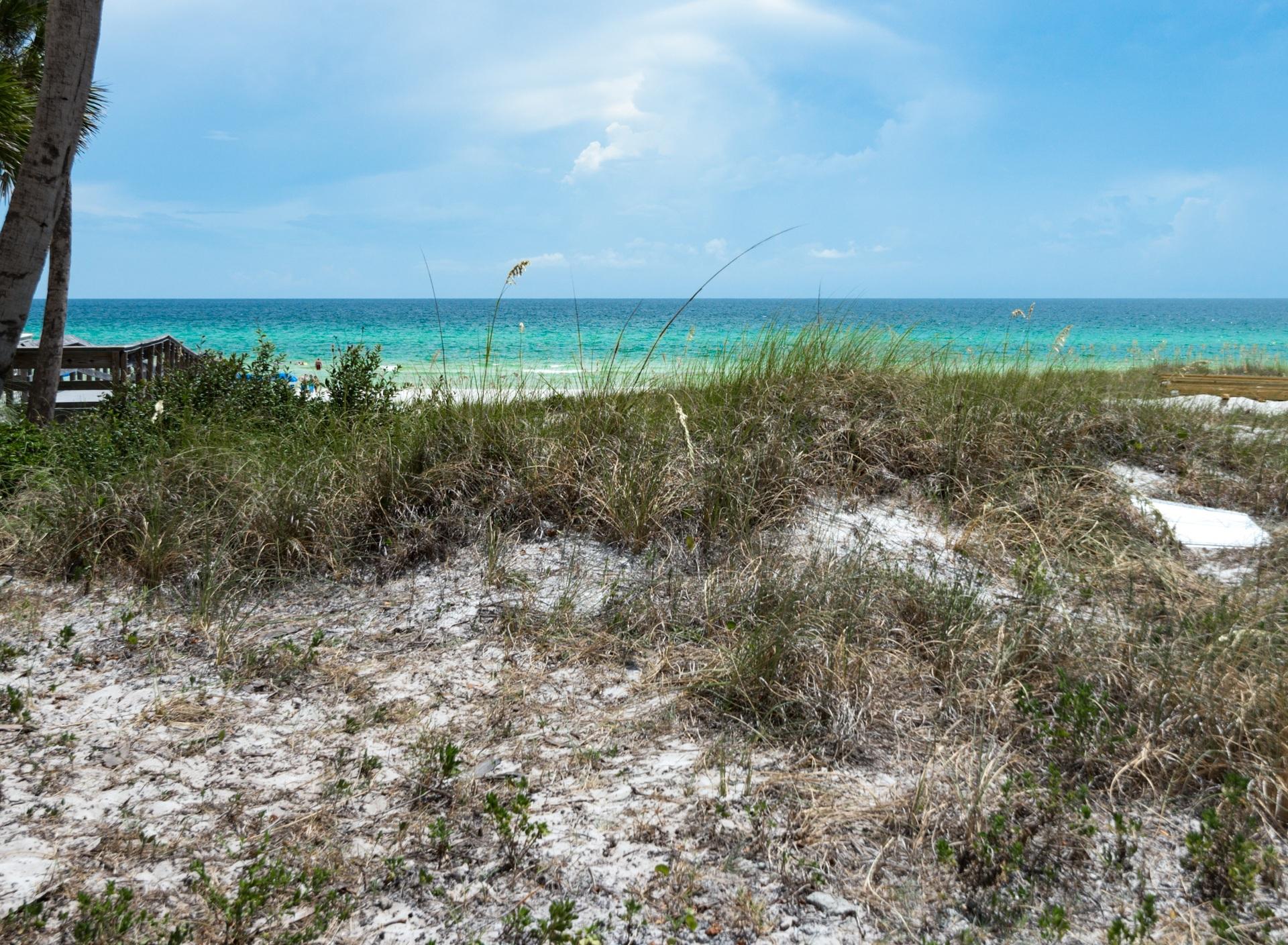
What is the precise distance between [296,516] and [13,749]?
1.83m

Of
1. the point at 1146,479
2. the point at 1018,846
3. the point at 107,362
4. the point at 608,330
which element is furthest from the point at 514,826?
the point at 608,330

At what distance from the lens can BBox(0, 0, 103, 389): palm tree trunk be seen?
5.40 meters

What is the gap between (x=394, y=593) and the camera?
4223mm

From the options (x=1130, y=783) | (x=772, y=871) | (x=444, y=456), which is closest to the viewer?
(x=772, y=871)

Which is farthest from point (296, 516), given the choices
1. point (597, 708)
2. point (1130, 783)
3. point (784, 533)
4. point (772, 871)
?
point (1130, 783)

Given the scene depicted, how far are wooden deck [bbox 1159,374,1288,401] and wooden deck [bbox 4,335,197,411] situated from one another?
12.7 m

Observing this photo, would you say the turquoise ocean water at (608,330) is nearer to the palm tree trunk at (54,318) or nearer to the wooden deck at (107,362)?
the wooden deck at (107,362)

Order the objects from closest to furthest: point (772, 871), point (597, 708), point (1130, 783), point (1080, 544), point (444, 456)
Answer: point (772, 871) < point (1130, 783) < point (597, 708) < point (1080, 544) < point (444, 456)

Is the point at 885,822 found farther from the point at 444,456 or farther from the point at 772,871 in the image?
the point at 444,456

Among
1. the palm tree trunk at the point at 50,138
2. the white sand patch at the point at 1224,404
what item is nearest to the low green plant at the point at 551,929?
the palm tree trunk at the point at 50,138

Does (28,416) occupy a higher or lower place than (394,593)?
higher

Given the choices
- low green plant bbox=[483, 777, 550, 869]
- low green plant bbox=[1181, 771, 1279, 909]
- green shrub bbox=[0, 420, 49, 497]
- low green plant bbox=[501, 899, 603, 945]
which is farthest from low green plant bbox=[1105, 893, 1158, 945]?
green shrub bbox=[0, 420, 49, 497]

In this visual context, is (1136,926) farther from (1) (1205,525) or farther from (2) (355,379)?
(2) (355,379)

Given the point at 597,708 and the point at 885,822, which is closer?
the point at 885,822
